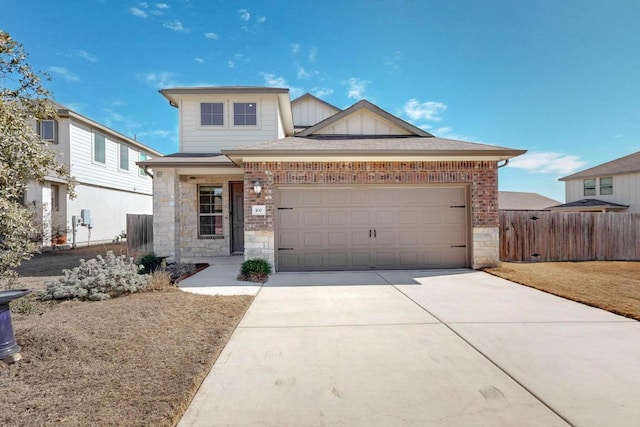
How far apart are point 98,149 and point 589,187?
101 feet

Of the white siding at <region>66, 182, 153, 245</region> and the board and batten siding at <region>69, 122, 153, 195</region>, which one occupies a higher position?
the board and batten siding at <region>69, 122, 153, 195</region>

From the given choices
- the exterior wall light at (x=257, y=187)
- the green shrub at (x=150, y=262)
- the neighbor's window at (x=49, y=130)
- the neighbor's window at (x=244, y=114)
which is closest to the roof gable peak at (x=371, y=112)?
the neighbor's window at (x=244, y=114)

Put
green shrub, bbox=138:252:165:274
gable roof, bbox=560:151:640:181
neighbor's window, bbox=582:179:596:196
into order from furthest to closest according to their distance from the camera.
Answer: neighbor's window, bbox=582:179:596:196 → gable roof, bbox=560:151:640:181 → green shrub, bbox=138:252:165:274

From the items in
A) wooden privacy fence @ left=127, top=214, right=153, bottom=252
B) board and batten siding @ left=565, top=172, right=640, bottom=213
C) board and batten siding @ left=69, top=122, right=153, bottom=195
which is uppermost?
board and batten siding @ left=69, top=122, right=153, bottom=195

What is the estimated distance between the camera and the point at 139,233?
11.8 meters

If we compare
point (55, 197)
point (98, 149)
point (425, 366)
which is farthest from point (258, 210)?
point (98, 149)

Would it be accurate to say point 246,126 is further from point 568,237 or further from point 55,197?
point 568,237

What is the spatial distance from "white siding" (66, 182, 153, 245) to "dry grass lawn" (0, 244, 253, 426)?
473 inches

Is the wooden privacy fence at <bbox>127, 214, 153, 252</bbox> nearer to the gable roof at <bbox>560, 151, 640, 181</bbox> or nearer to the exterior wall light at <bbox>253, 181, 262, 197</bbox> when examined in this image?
the exterior wall light at <bbox>253, 181, 262, 197</bbox>

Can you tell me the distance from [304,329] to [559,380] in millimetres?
2799

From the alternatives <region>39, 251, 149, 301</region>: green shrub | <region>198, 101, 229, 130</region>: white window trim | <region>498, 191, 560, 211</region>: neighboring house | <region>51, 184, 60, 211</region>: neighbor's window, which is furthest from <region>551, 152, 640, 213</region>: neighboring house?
<region>51, 184, 60, 211</region>: neighbor's window

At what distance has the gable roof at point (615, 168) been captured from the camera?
63.1 ft

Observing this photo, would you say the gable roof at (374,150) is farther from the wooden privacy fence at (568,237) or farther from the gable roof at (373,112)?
the wooden privacy fence at (568,237)

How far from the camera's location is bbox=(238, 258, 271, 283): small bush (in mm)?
7332
